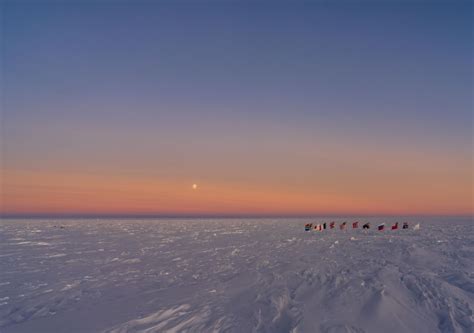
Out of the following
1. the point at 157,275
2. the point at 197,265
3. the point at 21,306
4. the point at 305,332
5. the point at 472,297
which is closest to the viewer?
the point at 305,332

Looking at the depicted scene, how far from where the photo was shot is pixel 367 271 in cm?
1216

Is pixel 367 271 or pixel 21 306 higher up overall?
pixel 367 271

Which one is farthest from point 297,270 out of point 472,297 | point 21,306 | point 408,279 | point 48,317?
point 21,306

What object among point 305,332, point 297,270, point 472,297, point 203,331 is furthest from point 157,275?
point 472,297

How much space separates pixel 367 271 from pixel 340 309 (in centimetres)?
487

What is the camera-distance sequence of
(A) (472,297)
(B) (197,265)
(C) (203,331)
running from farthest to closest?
(B) (197,265) < (A) (472,297) < (C) (203,331)

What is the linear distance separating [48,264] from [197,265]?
383 inches

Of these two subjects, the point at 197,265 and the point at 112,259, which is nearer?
the point at 197,265

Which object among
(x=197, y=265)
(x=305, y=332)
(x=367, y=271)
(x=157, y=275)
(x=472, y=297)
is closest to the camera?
(x=305, y=332)

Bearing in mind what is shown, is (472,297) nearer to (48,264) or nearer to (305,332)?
(305,332)

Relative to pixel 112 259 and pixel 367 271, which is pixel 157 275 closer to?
pixel 112 259

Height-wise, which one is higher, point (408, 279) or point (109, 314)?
point (408, 279)

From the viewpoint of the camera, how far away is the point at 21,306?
10281mm

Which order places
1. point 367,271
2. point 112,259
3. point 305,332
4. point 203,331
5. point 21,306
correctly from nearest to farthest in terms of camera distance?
point 305,332 → point 203,331 → point 21,306 → point 367,271 → point 112,259
